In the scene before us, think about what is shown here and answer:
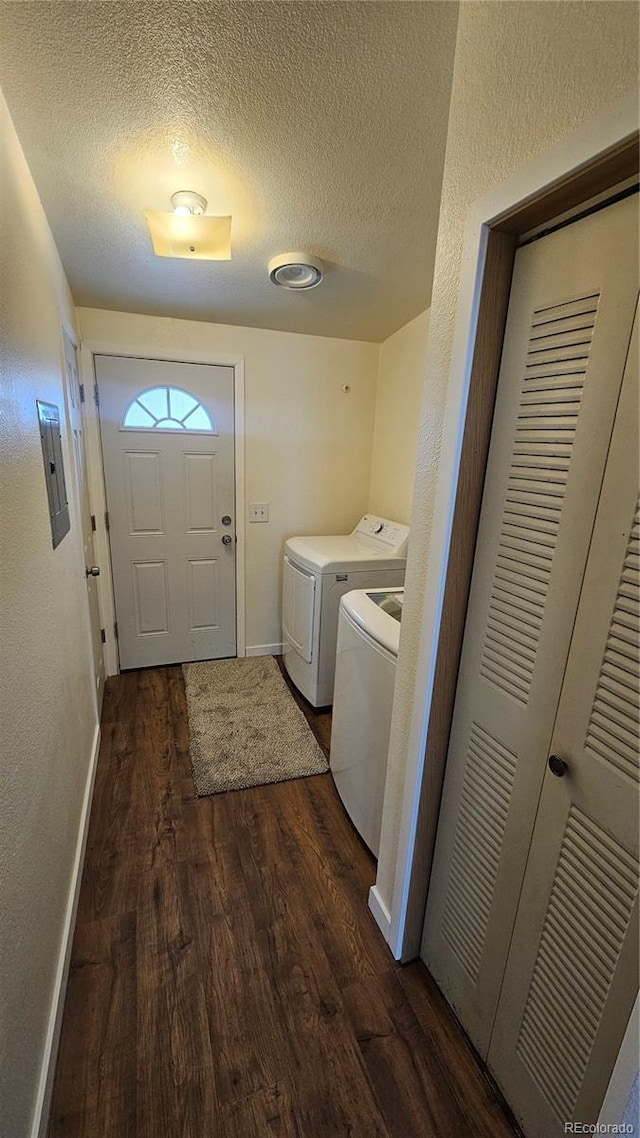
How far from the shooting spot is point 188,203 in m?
1.47

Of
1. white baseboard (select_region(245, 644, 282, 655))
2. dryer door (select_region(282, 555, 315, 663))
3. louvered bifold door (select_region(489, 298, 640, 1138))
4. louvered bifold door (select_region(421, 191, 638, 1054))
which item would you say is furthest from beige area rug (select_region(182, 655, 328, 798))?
louvered bifold door (select_region(489, 298, 640, 1138))

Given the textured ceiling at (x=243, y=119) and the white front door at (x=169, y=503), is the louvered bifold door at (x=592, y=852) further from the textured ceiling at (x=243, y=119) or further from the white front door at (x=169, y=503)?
the white front door at (x=169, y=503)

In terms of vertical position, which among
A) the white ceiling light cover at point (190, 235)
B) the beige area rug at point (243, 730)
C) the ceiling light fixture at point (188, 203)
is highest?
the ceiling light fixture at point (188, 203)

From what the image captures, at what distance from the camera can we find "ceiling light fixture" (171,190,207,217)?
4.71 ft

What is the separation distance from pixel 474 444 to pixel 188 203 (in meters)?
1.32

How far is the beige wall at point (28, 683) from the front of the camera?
2.80ft

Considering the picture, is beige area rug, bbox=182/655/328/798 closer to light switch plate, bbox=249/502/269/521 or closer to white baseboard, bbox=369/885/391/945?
white baseboard, bbox=369/885/391/945

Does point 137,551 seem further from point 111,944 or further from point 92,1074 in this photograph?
point 92,1074

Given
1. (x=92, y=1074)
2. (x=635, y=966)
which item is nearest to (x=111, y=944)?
(x=92, y=1074)

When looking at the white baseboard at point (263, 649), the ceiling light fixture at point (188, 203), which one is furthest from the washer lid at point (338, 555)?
the ceiling light fixture at point (188, 203)

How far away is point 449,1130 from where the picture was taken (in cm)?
101

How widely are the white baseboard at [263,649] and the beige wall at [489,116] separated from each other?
2097 millimetres

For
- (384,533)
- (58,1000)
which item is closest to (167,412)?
(384,533)

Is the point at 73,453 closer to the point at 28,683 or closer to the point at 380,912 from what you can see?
the point at 28,683
